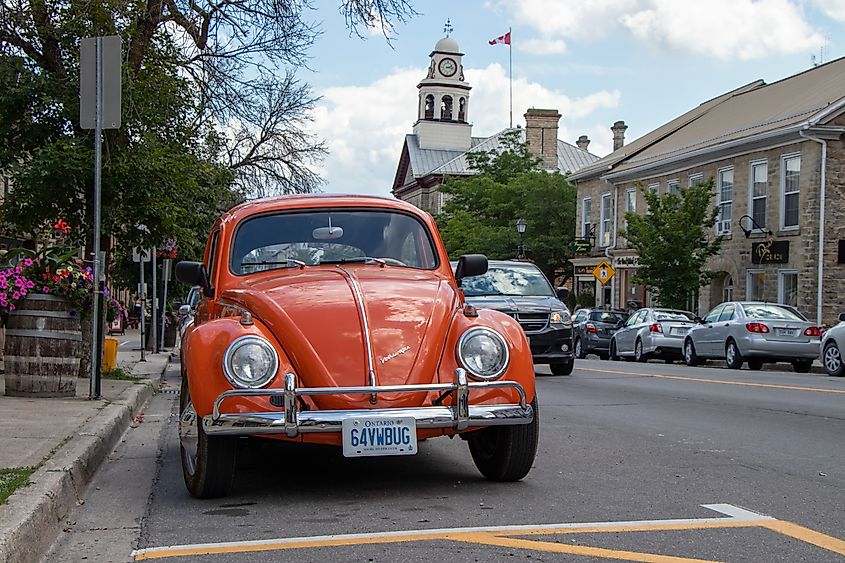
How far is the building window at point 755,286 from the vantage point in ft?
115

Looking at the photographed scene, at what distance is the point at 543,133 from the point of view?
7556cm

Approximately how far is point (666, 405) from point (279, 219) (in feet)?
21.2

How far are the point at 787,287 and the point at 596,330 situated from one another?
19.1ft

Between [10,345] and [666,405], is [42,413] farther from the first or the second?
[666,405]

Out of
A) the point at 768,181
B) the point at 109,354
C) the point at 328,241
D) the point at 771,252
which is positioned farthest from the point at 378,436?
the point at 768,181

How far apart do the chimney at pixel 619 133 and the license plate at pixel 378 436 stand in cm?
5439

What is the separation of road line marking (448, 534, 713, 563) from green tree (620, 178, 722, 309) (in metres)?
29.1

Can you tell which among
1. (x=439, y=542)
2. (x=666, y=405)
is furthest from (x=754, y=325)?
(x=439, y=542)

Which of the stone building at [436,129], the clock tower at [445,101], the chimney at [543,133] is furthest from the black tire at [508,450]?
the clock tower at [445,101]

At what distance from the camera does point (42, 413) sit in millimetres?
9898

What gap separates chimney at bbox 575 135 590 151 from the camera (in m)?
84.4

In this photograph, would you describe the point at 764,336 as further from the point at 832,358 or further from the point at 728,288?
the point at 728,288

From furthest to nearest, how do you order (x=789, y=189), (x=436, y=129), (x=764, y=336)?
(x=436, y=129)
(x=789, y=189)
(x=764, y=336)

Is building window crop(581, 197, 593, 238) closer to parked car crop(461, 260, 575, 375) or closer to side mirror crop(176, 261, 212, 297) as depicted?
parked car crop(461, 260, 575, 375)
